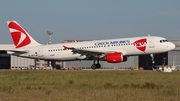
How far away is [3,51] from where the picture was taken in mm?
100375

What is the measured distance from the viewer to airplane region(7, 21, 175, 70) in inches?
1988

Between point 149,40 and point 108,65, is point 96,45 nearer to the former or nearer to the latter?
point 149,40

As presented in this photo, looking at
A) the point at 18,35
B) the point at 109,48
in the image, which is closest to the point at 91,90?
the point at 109,48

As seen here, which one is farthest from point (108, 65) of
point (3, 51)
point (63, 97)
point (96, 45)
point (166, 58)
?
point (63, 97)

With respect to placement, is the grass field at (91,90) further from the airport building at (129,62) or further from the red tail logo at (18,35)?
the airport building at (129,62)

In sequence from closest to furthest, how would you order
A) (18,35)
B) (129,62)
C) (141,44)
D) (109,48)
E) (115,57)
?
(141,44)
(115,57)
(109,48)
(18,35)
(129,62)

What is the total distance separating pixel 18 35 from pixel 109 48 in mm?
13894

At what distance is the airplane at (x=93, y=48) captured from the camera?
5050cm

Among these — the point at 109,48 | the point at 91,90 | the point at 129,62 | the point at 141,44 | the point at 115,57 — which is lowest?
the point at 91,90

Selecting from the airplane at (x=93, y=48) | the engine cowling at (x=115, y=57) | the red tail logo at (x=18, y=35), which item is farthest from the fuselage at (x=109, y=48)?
the red tail logo at (x=18, y=35)

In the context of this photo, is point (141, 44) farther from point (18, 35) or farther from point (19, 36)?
point (18, 35)

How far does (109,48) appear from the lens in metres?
51.7

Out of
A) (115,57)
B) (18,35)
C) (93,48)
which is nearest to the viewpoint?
(115,57)

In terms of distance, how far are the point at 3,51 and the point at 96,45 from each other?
172ft
